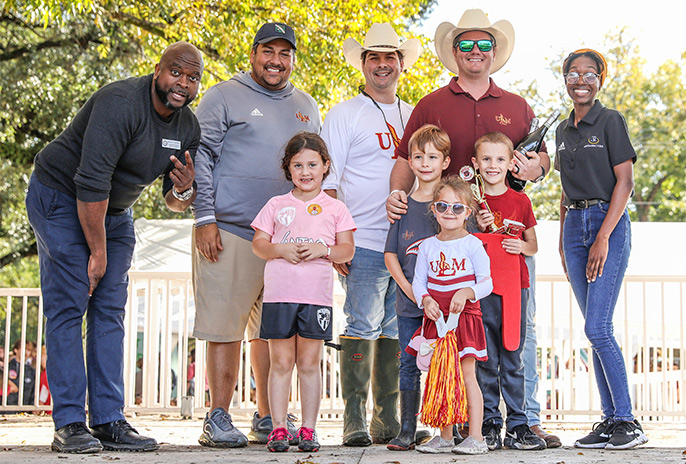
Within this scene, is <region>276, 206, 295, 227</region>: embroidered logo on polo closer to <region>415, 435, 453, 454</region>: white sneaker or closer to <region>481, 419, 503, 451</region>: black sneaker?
<region>415, 435, 453, 454</region>: white sneaker

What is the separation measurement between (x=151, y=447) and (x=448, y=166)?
6.77 feet

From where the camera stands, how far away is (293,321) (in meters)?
3.87

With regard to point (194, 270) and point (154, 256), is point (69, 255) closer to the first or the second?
point (194, 270)

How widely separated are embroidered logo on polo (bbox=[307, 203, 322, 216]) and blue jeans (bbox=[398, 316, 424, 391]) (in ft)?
1.91

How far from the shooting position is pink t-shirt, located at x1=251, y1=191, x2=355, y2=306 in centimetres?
388

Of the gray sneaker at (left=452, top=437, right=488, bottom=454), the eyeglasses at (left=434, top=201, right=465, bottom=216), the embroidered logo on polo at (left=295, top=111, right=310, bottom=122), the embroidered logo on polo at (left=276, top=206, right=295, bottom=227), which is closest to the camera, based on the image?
the gray sneaker at (left=452, top=437, right=488, bottom=454)

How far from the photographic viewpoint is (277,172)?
439 centimetres

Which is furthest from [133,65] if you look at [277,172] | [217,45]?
[277,172]

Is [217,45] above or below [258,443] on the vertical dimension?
above

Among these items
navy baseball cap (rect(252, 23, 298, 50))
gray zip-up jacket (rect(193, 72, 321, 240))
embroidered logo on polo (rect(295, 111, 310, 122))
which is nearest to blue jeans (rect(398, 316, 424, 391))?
gray zip-up jacket (rect(193, 72, 321, 240))

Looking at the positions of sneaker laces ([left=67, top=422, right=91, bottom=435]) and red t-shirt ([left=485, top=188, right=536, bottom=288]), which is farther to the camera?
red t-shirt ([left=485, top=188, right=536, bottom=288])

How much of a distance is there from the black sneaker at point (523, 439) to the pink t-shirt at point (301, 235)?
43.4 inches

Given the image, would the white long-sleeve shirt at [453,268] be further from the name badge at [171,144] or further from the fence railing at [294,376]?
the fence railing at [294,376]

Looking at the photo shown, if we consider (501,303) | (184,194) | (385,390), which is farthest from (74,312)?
(501,303)
